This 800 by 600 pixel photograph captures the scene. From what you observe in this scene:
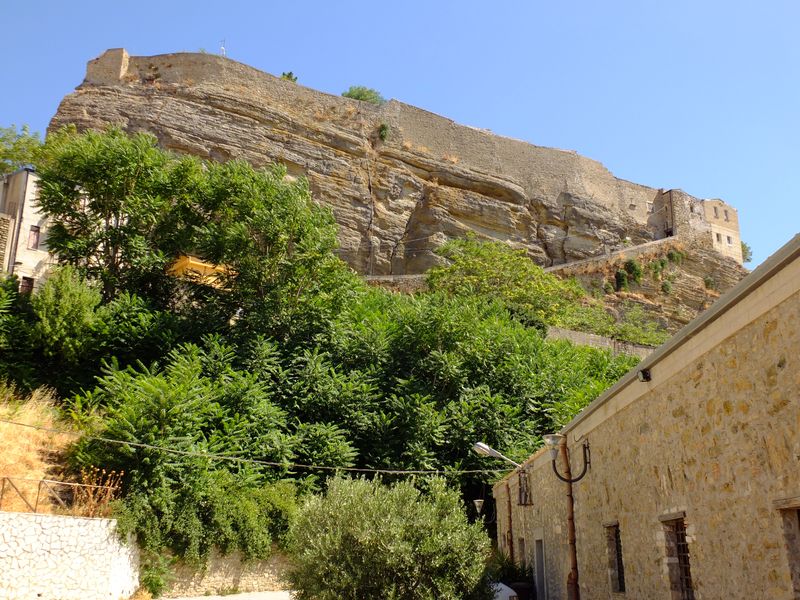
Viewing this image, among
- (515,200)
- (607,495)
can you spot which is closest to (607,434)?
(607,495)

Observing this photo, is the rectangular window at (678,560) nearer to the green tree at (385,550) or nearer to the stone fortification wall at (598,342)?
the green tree at (385,550)

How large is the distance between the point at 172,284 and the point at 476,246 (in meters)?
15.7

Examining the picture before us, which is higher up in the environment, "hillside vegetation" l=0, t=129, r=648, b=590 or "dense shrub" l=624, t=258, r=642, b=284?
"dense shrub" l=624, t=258, r=642, b=284

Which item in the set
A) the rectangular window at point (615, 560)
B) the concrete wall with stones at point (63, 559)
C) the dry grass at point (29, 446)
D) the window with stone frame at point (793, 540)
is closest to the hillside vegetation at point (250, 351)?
the dry grass at point (29, 446)

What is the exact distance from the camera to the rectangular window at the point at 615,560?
8.71 metres

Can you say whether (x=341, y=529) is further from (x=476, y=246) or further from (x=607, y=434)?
(x=476, y=246)

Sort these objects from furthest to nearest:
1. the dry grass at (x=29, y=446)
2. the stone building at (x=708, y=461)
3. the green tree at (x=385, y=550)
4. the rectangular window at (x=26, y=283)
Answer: the rectangular window at (x=26, y=283) → the dry grass at (x=29, y=446) → the green tree at (x=385, y=550) → the stone building at (x=708, y=461)

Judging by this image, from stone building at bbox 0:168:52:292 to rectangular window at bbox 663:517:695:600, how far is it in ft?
76.0

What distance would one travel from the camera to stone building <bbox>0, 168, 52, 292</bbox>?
2488 cm

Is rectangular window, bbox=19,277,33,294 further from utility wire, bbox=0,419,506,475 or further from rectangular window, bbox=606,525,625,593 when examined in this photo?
rectangular window, bbox=606,525,625,593

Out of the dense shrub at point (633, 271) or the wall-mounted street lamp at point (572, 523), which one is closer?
the wall-mounted street lamp at point (572, 523)

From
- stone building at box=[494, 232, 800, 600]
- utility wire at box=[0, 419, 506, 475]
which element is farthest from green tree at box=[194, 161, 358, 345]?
stone building at box=[494, 232, 800, 600]

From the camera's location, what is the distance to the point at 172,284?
22.5 m

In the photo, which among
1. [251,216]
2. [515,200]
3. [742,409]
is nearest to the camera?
[742,409]
